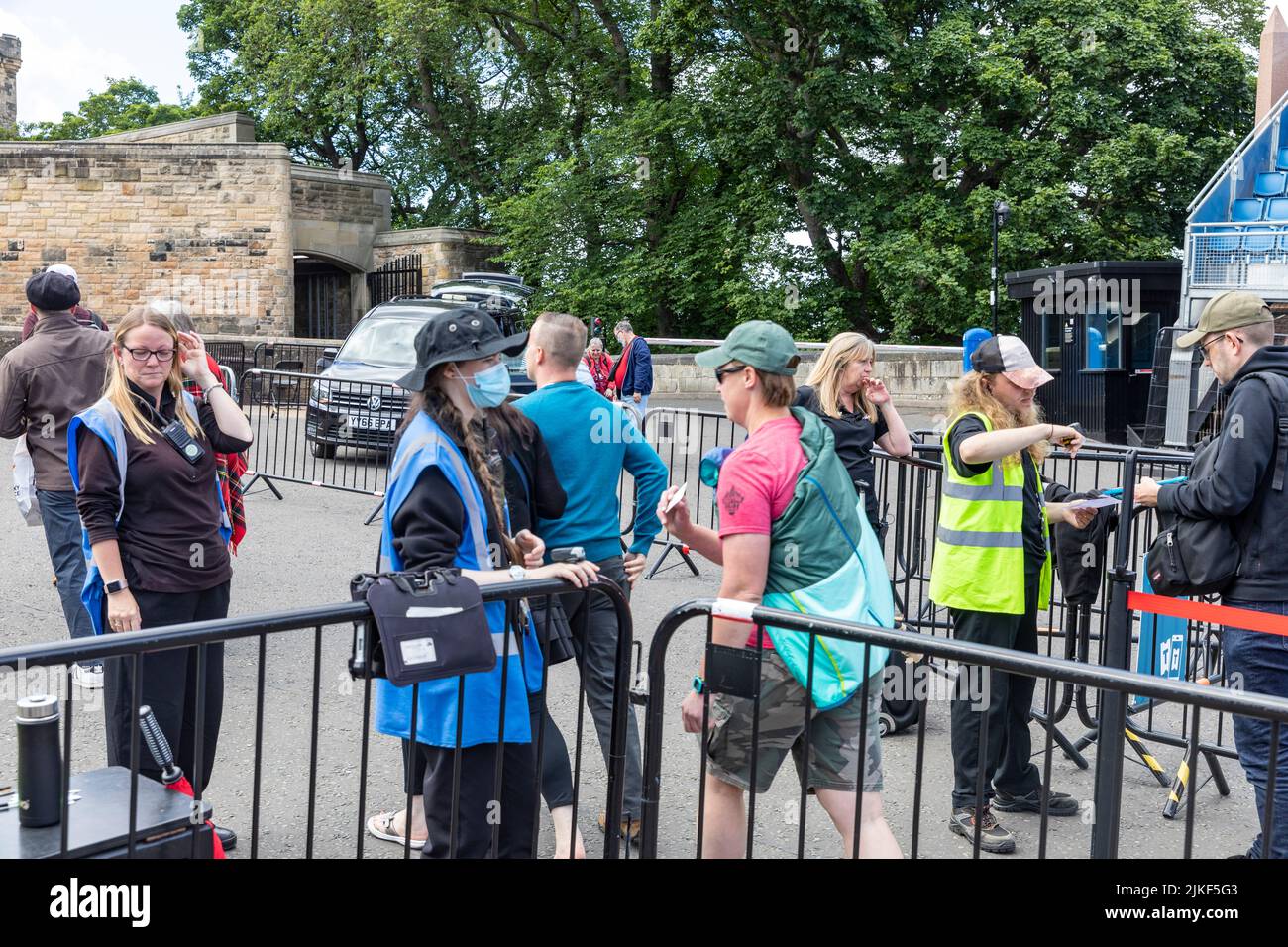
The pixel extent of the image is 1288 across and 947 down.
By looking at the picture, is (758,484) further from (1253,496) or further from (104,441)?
(104,441)

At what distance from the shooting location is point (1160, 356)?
1831cm

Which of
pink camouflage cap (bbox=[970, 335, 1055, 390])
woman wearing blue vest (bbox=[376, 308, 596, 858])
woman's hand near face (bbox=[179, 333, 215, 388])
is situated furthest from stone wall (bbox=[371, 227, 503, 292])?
woman wearing blue vest (bbox=[376, 308, 596, 858])

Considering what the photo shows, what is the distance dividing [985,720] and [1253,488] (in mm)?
1572

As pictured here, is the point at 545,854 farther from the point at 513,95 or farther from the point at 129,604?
the point at 513,95

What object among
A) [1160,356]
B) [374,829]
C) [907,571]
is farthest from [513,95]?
[374,829]

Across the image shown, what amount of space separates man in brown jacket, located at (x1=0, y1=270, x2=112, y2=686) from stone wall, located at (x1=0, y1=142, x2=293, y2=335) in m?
26.6

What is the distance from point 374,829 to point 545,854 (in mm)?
699

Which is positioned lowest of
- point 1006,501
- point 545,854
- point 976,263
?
point 545,854

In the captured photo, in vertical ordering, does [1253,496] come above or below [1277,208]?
below

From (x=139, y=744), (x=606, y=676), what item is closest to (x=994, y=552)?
(x=606, y=676)

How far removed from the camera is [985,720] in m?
3.22

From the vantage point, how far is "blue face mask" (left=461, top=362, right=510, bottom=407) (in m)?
3.72
